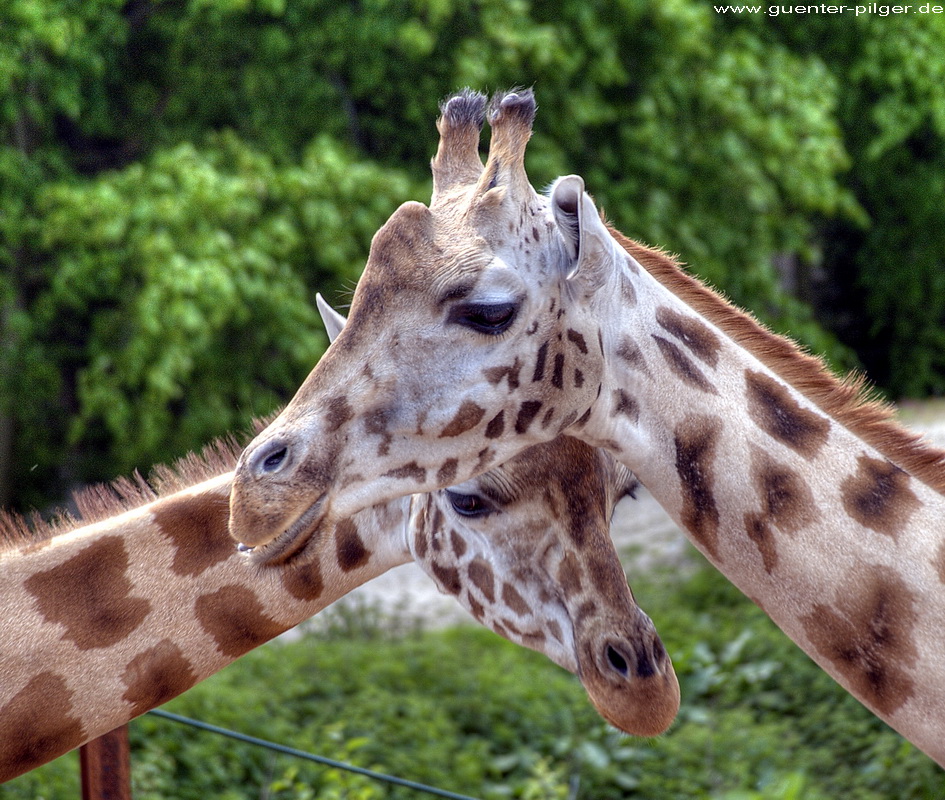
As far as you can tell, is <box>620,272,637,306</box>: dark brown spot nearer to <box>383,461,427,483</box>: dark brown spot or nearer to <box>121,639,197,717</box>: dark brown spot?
<box>383,461,427,483</box>: dark brown spot

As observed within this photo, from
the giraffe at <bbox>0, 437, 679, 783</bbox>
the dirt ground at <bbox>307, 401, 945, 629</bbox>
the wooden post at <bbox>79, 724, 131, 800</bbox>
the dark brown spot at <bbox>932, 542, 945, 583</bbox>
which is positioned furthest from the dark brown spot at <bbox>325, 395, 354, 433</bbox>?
the dirt ground at <bbox>307, 401, 945, 629</bbox>

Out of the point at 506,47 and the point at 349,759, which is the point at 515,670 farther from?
the point at 506,47

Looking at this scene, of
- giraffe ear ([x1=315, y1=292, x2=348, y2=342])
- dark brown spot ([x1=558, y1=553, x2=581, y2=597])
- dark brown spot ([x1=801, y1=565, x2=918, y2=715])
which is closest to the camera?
dark brown spot ([x1=801, y1=565, x2=918, y2=715])

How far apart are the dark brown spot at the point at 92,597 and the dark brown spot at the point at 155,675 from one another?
71mm

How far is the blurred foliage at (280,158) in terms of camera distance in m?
7.11

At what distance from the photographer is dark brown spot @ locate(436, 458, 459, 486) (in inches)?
89.0

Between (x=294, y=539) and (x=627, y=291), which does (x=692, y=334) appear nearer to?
(x=627, y=291)

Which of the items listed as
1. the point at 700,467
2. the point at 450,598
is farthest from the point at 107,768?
the point at 450,598

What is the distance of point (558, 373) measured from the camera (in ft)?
7.45

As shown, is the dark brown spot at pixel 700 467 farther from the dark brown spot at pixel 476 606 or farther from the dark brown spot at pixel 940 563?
the dark brown spot at pixel 476 606

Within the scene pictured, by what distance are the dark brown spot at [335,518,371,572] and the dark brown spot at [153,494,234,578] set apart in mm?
249

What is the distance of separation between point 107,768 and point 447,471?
1545 millimetres

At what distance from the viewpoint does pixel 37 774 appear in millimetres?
5512

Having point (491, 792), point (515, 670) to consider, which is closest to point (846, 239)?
point (515, 670)
